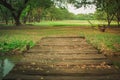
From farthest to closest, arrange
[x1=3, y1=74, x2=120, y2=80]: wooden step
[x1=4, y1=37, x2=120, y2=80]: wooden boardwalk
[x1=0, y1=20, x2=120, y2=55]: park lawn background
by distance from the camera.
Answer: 1. [x1=0, y1=20, x2=120, y2=55]: park lawn background
2. [x1=4, y1=37, x2=120, y2=80]: wooden boardwalk
3. [x1=3, y1=74, x2=120, y2=80]: wooden step

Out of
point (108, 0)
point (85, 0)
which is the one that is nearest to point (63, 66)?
point (108, 0)

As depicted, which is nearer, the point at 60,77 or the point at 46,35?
the point at 60,77

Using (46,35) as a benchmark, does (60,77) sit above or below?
above

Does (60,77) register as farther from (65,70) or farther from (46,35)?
(46,35)

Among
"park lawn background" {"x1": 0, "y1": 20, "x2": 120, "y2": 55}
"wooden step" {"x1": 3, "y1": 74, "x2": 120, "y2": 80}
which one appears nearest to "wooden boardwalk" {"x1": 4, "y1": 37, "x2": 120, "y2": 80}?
"wooden step" {"x1": 3, "y1": 74, "x2": 120, "y2": 80}

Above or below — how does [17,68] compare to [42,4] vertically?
below

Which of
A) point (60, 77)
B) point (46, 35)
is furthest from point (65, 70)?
point (46, 35)

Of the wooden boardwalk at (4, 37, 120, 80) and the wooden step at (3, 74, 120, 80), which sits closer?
the wooden step at (3, 74, 120, 80)

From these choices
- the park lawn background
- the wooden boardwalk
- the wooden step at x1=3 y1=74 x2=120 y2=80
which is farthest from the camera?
the park lawn background

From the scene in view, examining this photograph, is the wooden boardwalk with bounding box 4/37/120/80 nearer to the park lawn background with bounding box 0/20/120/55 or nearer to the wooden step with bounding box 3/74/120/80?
the wooden step with bounding box 3/74/120/80

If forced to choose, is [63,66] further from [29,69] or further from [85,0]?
[85,0]

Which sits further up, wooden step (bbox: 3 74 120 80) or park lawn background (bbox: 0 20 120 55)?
wooden step (bbox: 3 74 120 80)

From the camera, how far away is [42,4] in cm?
3884

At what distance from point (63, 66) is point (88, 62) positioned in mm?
1082
